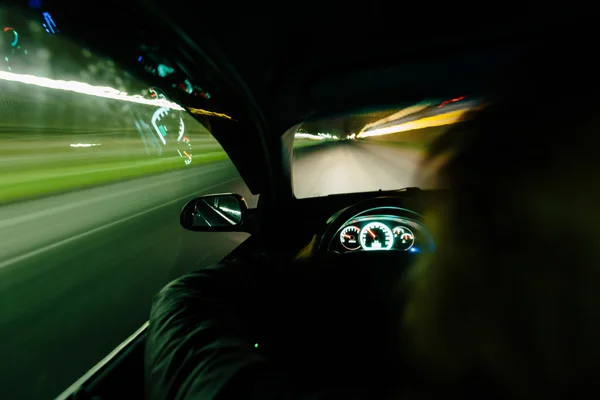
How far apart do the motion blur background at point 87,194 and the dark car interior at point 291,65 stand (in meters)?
0.20

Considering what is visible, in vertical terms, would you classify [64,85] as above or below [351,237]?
above

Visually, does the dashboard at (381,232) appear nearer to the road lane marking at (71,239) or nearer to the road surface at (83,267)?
the road surface at (83,267)

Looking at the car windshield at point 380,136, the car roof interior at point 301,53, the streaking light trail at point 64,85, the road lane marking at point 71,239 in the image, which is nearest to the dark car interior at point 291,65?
the car roof interior at point 301,53

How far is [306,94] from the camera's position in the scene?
2.95 meters

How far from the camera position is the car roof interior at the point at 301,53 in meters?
2.52

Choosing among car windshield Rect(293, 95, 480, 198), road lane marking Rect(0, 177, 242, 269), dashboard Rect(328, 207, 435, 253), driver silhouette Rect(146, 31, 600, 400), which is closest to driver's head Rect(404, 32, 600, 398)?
driver silhouette Rect(146, 31, 600, 400)

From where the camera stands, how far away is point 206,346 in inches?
50.0

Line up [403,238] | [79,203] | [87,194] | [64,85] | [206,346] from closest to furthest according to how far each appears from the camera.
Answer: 1. [206,346]
2. [403,238]
3. [79,203]
4. [87,194]
5. [64,85]

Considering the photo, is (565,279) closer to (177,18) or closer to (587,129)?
(587,129)

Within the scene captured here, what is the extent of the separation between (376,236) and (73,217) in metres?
7.99

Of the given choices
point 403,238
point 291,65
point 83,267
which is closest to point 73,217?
point 83,267

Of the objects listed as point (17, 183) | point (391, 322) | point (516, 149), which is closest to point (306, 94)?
point (391, 322)

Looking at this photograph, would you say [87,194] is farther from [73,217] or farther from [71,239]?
[71,239]

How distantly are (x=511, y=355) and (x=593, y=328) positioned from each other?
16 centimetres
